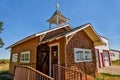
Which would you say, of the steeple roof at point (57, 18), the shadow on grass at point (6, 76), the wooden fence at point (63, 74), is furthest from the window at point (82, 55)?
the shadow on grass at point (6, 76)

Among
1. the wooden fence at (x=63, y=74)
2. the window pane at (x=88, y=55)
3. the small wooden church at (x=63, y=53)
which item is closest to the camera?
the wooden fence at (x=63, y=74)

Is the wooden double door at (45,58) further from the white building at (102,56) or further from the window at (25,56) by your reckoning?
the white building at (102,56)

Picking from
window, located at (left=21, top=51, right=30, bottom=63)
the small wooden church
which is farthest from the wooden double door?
window, located at (left=21, top=51, right=30, bottom=63)

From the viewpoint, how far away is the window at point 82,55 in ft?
32.4

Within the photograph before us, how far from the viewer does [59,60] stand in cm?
924

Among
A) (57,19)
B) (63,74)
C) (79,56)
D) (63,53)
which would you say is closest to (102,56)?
(57,19)

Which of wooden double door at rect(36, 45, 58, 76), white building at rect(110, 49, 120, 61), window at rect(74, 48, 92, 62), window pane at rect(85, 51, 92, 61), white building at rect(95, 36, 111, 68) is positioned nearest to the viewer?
window at rect(74, 48, 92, 62)

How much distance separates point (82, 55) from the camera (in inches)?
408

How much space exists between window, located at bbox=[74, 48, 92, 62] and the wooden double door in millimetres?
1780

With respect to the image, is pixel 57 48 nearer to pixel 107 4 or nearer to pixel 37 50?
pixel 37 50

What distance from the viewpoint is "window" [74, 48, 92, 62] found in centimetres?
986

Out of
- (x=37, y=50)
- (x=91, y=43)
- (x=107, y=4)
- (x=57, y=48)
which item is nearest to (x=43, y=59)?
(x=37, y=50)

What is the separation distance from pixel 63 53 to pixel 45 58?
236cm

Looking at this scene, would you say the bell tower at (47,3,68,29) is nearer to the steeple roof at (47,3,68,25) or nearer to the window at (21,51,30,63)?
the steeple roof at (47,3,68,25)
